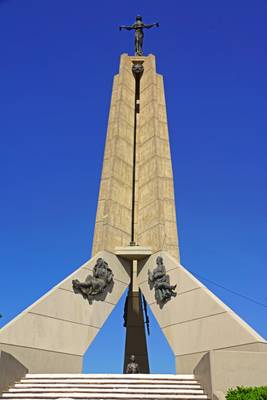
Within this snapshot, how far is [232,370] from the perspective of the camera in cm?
974

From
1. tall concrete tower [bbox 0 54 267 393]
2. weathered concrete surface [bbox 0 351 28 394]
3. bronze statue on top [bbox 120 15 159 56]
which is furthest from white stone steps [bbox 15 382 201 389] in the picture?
bronze statue on top [bbox 120 15 159 56]

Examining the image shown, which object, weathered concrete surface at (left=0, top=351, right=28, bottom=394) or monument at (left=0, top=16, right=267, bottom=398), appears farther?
monument at (left=0, top=16, right=267, bottom=398)

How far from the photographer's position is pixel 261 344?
11.6 m

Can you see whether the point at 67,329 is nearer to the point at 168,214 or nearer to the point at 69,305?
the point at 69,305

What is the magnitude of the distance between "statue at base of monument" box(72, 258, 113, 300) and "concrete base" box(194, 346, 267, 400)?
6453 mm

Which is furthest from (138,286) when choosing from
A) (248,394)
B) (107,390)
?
(248,394)

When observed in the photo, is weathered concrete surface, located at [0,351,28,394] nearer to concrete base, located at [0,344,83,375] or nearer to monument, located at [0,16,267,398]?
monument, located at [0,16,267,398]

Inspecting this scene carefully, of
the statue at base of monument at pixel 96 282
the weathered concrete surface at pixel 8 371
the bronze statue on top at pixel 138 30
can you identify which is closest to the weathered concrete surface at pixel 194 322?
the statue at base of monument at pixel 96 282

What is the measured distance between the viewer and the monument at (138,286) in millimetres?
12539

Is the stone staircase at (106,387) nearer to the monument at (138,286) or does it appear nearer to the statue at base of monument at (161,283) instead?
the monument at (138,286)

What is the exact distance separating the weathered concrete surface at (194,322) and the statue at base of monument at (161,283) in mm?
181

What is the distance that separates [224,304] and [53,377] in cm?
619

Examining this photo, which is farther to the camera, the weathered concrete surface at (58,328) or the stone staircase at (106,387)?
the weathered concrete surface at (58,328)

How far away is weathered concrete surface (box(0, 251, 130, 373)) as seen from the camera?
42.3 ft
